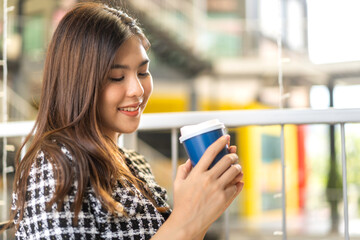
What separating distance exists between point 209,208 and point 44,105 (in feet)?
1.28

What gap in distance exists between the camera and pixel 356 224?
432 cm

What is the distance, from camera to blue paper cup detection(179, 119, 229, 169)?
0.75 metres

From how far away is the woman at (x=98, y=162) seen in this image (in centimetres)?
74

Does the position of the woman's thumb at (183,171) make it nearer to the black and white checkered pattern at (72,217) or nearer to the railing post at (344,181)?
the black and white checkered pattern at (72,217)

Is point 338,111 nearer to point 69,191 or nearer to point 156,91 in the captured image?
point 69,191

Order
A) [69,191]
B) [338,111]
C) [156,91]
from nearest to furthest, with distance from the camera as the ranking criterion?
[69,191], [338,111], [156,91]

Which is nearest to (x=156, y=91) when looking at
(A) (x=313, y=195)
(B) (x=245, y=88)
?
(B) (x=245, y=88)

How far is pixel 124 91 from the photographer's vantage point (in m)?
0.92

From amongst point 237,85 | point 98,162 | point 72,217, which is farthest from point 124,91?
point 237,85

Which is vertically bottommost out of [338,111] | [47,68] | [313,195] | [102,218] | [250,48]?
[313,195]

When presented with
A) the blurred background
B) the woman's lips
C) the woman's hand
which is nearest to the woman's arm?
the woman's hand

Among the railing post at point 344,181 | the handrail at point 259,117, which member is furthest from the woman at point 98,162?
the railing post at point 344,181

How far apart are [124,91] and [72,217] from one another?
29 cm

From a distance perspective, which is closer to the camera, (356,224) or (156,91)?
(356,224)
